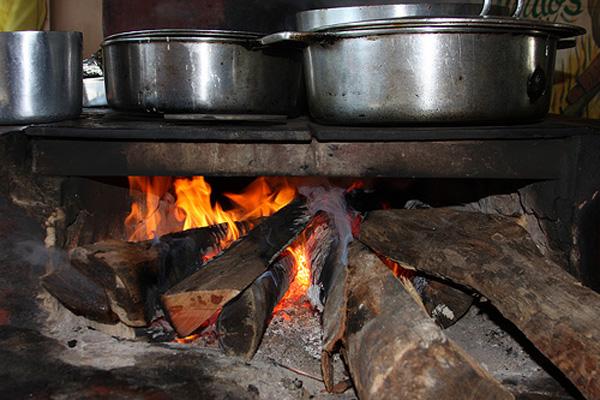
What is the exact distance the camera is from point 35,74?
6.87 ft

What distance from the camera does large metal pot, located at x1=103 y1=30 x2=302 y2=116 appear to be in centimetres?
209

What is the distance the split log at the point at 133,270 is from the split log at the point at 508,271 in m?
0.69

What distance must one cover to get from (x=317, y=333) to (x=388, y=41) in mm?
972

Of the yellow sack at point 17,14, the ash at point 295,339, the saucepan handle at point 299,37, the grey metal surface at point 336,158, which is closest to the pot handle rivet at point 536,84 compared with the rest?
the grey metal surface at point 336,158

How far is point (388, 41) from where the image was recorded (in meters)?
1.80

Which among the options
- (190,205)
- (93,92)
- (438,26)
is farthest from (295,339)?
(93,92)

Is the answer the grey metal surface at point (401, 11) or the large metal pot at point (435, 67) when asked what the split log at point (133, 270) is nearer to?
the large metal pot at point (435, 67)

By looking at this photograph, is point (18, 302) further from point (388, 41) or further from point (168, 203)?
point (388, 41)

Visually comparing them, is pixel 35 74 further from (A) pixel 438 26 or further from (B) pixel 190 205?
(A) pixel 438 26

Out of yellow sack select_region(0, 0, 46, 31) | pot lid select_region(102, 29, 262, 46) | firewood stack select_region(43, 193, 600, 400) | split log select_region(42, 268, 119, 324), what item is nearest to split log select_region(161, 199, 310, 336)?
firewood stack select_region(43, 193, 600, 400)

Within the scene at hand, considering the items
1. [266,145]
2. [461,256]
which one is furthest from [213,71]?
[461,256]

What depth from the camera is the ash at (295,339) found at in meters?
1.98

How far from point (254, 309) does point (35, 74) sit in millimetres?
1047

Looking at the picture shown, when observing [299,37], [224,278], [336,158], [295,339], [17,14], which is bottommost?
[295,339]
